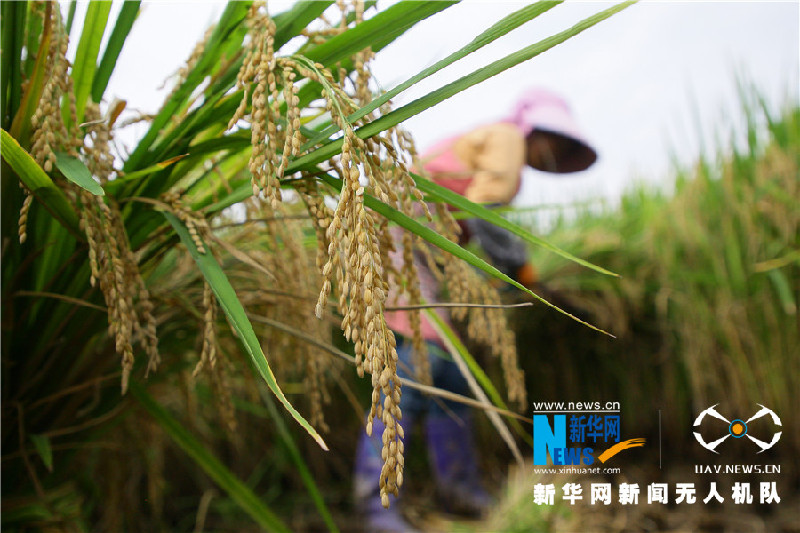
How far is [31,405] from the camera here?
2.53ft

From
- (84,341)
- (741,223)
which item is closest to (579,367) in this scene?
(741,223)

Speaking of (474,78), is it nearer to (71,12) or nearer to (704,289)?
(71,12)

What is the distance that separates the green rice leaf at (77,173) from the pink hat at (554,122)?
2.09 meters

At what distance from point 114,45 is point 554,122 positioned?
6.52 feet

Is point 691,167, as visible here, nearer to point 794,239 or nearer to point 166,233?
point 794,239

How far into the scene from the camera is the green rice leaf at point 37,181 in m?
0.55

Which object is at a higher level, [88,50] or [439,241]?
[88,50]

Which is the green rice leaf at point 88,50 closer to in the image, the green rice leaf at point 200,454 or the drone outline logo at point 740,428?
the green rice leaf at point 200,454

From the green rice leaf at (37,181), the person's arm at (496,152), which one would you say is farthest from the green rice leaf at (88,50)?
the person's arm at (496,152)

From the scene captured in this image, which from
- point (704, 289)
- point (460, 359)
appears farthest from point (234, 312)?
point (704, 289)

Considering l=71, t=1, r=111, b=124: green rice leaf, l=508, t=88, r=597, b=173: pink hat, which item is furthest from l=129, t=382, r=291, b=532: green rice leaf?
l=508, t=88, r=597, b=173: pink hat

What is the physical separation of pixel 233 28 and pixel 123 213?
27 cm

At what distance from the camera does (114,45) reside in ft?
2.40

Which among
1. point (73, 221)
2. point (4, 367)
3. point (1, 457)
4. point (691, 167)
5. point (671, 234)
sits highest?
point (691, 167)
